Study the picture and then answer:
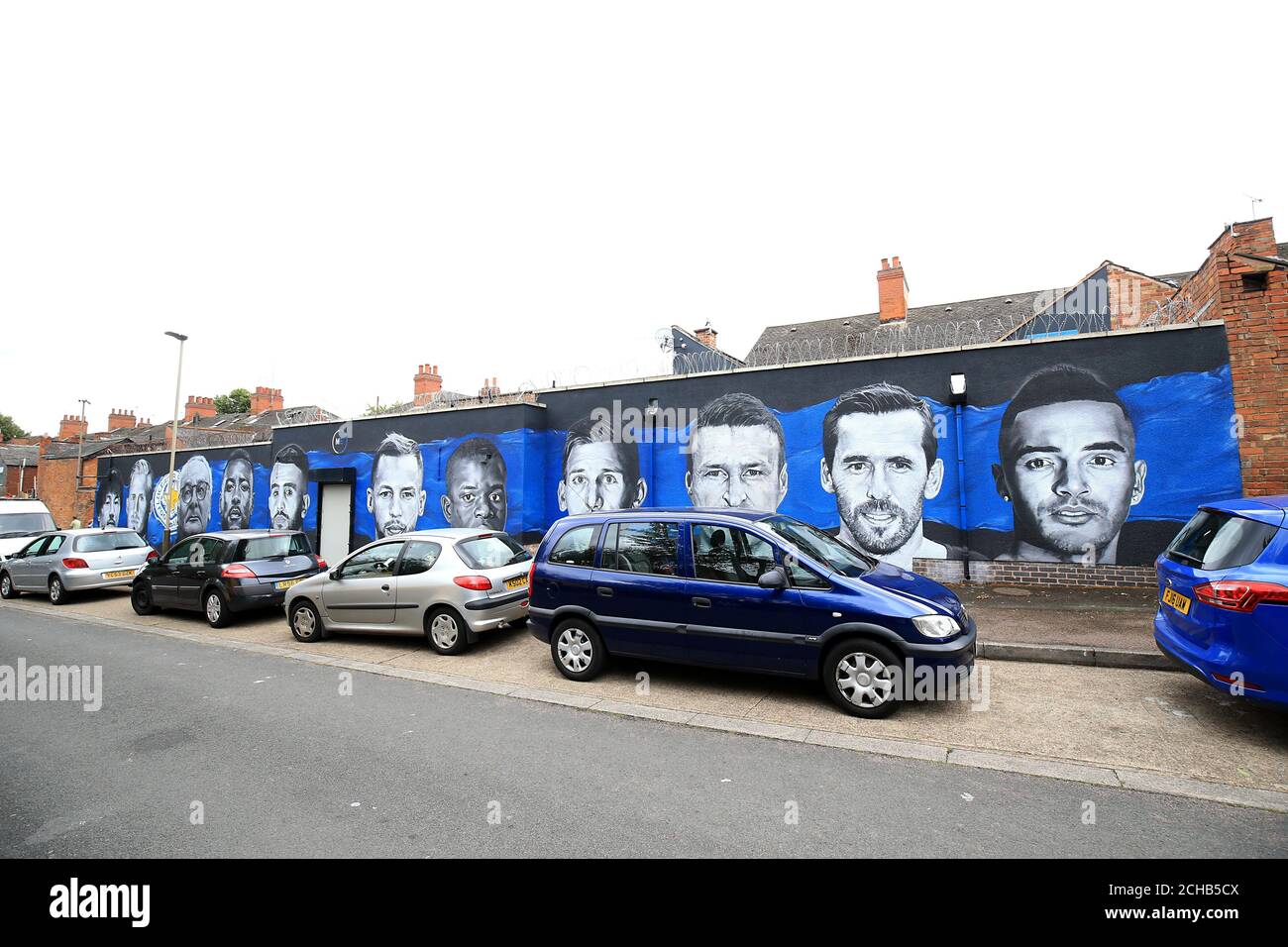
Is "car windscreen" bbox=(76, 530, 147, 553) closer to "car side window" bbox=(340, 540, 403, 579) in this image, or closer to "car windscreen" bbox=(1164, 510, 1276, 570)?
"car side window" bbox=(340, 540, 403, 579)

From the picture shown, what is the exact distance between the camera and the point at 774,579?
529cm

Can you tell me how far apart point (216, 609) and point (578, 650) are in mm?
7129

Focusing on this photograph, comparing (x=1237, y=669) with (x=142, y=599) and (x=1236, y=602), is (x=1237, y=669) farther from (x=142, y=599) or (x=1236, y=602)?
(x=142, y=599)

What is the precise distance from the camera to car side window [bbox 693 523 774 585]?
5.62m

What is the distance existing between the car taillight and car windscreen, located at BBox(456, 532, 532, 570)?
23.1 ft

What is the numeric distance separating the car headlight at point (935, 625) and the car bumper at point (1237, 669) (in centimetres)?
159

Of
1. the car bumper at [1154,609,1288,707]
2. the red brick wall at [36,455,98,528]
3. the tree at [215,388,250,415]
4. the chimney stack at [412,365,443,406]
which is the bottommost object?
the car bumper at [1154,609,1288,707]

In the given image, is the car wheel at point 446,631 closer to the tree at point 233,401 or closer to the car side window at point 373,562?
the car side window at point 373,562

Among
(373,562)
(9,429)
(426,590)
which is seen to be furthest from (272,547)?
(9,429)

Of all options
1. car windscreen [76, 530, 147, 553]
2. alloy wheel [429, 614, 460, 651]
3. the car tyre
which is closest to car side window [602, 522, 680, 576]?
alloy wheel [429, 614, 460, 651]

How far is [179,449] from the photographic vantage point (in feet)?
69.7
